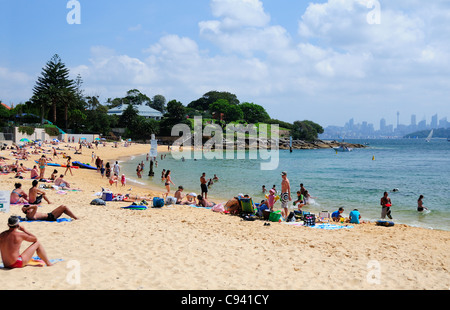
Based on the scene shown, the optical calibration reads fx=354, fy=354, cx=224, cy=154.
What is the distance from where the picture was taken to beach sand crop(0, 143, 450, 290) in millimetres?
5746

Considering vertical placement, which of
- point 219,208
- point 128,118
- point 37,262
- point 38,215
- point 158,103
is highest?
point 158,103

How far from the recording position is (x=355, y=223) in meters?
12.5

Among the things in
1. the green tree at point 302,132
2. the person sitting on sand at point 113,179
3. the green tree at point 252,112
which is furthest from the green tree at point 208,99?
the person sitting on sand at point 113,179

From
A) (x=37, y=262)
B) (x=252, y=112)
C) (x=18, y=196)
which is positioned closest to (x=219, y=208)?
(x=18, y=196)

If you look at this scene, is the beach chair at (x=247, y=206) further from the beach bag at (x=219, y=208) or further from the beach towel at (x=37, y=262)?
the beach towel at (x=37, y=262)

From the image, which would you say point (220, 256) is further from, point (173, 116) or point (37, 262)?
point (173, 116)

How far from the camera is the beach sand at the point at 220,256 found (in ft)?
18.9

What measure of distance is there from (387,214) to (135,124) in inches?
2705

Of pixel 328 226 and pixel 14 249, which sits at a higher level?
pixel 14 249

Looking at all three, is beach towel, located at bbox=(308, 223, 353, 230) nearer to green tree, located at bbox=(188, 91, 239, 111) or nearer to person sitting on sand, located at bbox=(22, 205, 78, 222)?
person sitting on sand, located at bbox=(22, 205, 78, 222)

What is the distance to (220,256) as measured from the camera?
7.23 metres

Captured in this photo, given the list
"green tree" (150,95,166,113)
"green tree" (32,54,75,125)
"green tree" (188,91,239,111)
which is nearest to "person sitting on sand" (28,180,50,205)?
"green tree" (32,54,75,125)

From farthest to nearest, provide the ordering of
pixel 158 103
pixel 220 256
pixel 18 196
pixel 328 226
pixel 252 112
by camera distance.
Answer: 1. pixel 158 103
2. pixel 252 112
3. pixel 328 226
4. pixel 18 196
5. pixel 220 256

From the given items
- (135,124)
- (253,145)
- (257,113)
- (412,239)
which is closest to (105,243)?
(412,239)
